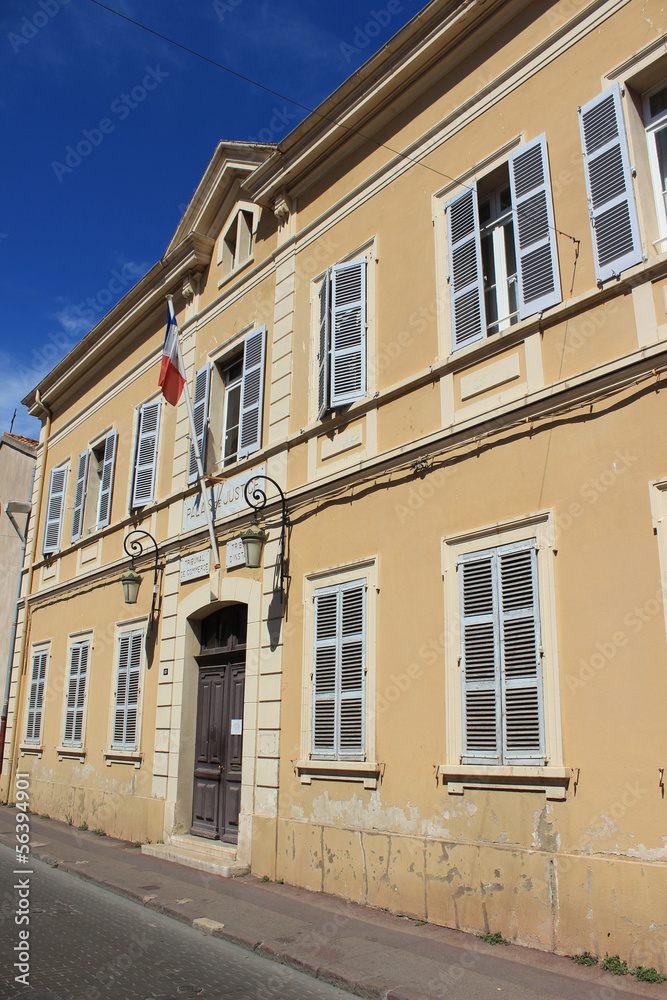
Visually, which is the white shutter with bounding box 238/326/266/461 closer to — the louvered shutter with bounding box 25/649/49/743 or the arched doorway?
the arched doorway

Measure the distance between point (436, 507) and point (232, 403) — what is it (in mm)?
5018

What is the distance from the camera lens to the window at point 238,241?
465 inches

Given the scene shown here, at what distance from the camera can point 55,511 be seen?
16.3 m

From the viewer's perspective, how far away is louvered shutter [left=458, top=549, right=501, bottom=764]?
6.54 metres

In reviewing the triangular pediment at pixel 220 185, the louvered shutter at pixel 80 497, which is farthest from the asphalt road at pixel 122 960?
the triangular pediment at pixel 220 185

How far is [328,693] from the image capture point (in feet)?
27.2

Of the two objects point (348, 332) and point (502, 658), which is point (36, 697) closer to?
point (348, 332)

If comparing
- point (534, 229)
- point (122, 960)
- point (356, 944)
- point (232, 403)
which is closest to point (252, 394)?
point (232, 403)

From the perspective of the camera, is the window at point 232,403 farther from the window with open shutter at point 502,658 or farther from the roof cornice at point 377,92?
the window with open shutter at point 502,658

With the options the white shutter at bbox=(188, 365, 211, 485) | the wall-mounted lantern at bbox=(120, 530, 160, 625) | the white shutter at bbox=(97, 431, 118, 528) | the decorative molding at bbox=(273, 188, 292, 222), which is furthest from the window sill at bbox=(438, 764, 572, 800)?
the white shutter at bbox=(97, 431, 118, 528)

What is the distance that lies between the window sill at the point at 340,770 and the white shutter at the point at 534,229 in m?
4.39

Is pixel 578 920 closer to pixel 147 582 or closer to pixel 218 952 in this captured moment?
pixel 218 952

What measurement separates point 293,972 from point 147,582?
7469 mm

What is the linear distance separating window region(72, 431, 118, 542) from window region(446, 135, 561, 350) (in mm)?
8419
